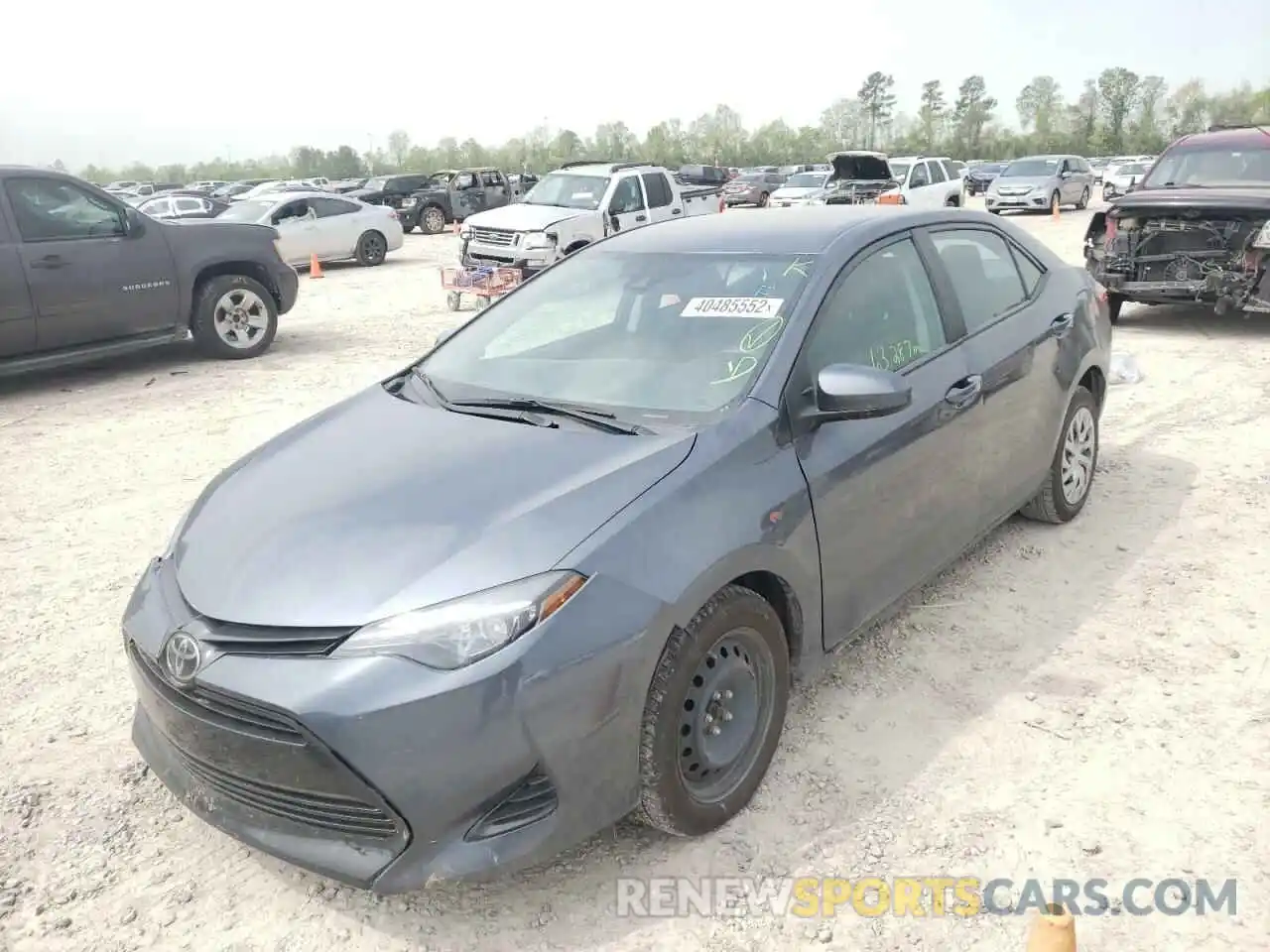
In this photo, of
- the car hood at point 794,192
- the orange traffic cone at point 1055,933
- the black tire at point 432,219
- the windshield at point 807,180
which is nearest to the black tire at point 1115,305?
the orange traffic cone at point 1055,933

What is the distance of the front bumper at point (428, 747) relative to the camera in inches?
88.0

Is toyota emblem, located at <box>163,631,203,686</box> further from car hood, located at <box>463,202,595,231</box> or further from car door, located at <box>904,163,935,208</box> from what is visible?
car door, located at <box>904,163,935,208</box>

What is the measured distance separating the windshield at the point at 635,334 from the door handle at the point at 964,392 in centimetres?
74

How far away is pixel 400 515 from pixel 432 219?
1063 inches

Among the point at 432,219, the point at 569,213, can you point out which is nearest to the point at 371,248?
the point at 569,213

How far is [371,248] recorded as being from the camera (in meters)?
19.6

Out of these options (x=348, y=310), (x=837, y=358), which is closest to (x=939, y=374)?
(x=837, y=358)

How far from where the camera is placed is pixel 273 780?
2365mm

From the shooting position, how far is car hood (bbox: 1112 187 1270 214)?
8742 mm

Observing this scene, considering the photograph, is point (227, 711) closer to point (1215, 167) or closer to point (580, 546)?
point (580, 546)

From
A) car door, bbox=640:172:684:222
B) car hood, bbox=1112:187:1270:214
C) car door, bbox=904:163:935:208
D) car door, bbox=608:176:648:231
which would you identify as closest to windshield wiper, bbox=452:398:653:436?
car hood, bbox=1112:187:1270:214

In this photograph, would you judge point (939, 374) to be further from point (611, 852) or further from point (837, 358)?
point (611, 852)

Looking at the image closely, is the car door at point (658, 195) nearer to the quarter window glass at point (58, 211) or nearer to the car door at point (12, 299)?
the quarter window glass at point (58, 211)

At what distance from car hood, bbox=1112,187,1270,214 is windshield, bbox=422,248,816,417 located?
23.5ft
